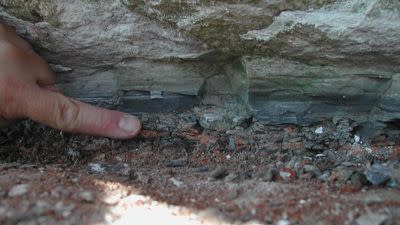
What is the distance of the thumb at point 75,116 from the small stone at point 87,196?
49cm

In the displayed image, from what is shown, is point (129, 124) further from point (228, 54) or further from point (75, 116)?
point (228, 54)

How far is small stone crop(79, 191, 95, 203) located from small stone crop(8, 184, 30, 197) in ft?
0.58

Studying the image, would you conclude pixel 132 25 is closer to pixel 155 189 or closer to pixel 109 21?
pixel 109 21

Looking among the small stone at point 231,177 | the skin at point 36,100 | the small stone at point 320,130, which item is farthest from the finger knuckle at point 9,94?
the small stone at point 320,130

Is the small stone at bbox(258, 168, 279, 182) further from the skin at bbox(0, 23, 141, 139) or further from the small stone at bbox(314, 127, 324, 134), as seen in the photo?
the skin at bbox(0, 23, 141, 139)

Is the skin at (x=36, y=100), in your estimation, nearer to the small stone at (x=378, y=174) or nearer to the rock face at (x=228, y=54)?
the rock face at (x=228, y=54)

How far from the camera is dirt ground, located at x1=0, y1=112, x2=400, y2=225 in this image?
1.39 m

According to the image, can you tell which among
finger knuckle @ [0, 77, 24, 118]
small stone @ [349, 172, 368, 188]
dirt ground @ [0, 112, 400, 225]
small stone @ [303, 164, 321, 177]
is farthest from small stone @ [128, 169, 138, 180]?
small stone @ [349, 172, 368, 188]

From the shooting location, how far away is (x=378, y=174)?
1565 millimetres

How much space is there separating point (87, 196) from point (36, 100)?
57cm

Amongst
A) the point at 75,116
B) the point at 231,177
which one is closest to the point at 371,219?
the point at 231,177

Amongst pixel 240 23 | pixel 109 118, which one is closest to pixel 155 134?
pixel 109 118

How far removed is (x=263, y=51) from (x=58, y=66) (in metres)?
0.88

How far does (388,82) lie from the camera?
1914 millimetres
